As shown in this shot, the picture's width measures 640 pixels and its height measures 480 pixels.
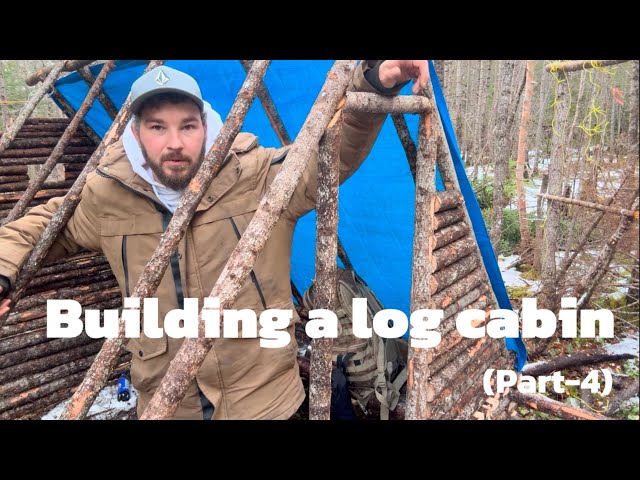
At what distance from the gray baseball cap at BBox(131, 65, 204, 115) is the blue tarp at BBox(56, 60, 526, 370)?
946mm

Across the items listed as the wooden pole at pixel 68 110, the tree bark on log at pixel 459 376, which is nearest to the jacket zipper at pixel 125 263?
the tree bark on log at pixel 459 376

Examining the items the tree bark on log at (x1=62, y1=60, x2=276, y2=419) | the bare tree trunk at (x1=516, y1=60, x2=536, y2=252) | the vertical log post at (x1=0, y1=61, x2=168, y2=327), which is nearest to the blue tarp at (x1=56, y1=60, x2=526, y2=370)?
the tree bark on log at (x1=62, y1=60, x2=276, y2=419)

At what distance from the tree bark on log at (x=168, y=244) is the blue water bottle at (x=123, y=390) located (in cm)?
319

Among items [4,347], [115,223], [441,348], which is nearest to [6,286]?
[115,223]

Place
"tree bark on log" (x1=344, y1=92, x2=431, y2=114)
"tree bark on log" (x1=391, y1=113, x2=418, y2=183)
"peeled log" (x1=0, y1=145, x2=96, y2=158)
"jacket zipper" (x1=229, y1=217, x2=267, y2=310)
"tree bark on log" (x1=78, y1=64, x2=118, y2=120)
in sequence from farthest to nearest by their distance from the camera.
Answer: "peeled log" (x1=0, y1=145, x2=96, y2=158) → "tree bark on log" (x1=78, y1=64, x2=118, y2=120) → "tree bark on log" (x1=391, y1=113, x2=418, y2=183) → "jacket zipper" (x1=229, y1=217, x2=267, y2=310) → "tree bark on log" (x1=344, y1=92, x2=431, y2=114)

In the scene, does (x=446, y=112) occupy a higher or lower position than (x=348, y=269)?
higher

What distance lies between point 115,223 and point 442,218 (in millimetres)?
1744

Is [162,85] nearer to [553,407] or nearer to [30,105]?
[30,105]

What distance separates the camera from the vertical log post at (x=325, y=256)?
1577 millimetres

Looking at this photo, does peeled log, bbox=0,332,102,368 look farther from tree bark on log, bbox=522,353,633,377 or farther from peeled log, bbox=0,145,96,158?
tree bark on log, bbox=522,353,633,377

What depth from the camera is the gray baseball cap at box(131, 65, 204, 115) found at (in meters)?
2.02

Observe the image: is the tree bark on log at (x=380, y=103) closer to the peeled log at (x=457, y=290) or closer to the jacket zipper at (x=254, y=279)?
the jacket zipper at (x=254, y=279)
